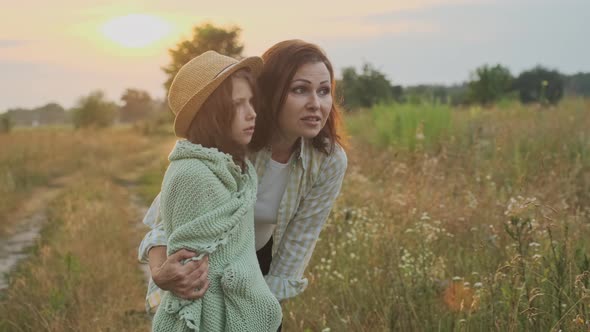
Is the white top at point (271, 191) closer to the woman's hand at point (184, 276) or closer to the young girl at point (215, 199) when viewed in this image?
the young girl at point (215, 199)

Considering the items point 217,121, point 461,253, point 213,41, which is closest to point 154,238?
point 217,121

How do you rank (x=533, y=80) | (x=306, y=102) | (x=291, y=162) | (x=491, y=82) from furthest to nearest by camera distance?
(x=491, y=82) < (x=533, y=80) < (x=291, y=162) < (x=306, y=102)

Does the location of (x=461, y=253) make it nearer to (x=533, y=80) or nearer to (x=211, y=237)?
(x=211, y=237)

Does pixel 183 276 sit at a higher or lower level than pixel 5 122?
higher

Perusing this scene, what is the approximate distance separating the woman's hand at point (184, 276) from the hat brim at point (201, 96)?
1.64 feet

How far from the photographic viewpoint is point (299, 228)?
2.96 meters

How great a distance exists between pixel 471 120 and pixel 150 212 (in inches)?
341

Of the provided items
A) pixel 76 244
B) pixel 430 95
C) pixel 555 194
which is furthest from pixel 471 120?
pixel 76 244

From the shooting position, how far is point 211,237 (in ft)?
7.18

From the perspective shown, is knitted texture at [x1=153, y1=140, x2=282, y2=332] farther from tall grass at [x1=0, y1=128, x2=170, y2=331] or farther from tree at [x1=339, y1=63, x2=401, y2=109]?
tree at [x1=339, y1=63, x2=401, y2=109]

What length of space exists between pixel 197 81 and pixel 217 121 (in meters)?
0.17

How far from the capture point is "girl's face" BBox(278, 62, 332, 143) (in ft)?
8.63

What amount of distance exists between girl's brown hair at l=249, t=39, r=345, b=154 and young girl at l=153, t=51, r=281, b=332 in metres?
0.23

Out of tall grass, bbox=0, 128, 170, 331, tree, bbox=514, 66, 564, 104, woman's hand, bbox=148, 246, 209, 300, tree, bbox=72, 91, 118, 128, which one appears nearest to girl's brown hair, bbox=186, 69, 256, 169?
woman's hand, bbox=148, 246, 209, 300
